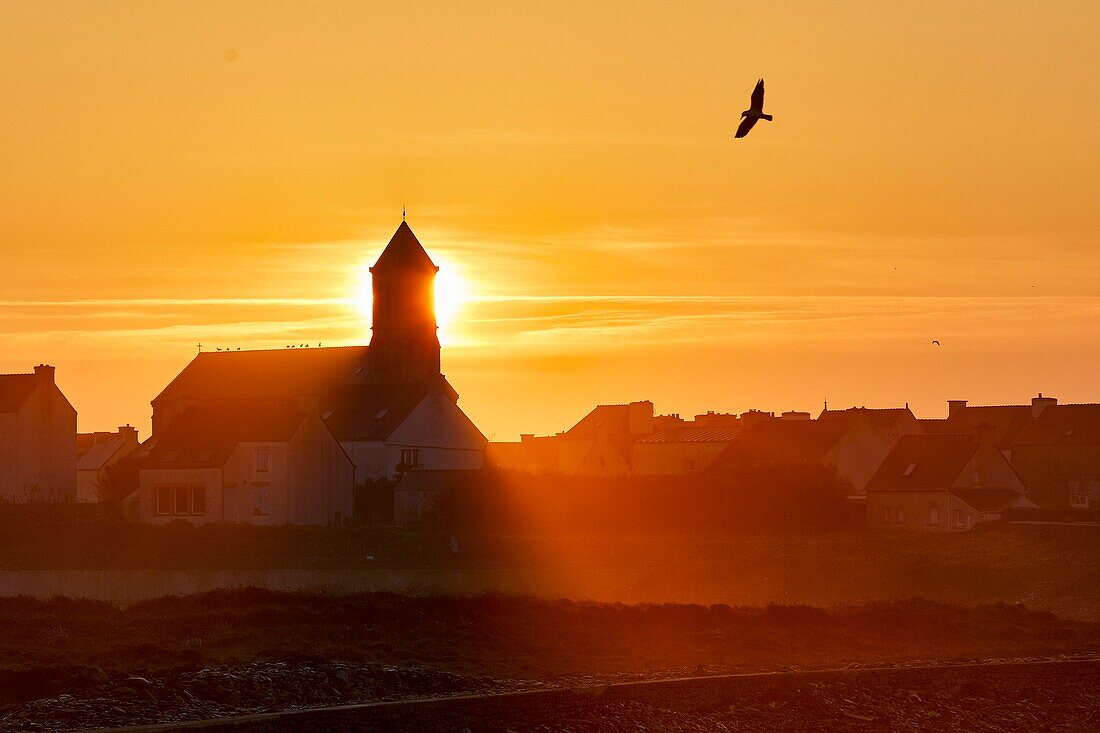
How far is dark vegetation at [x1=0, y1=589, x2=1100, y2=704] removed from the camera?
1259 inches

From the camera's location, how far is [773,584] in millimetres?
67125

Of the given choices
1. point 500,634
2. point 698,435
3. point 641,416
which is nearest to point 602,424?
point 641,416

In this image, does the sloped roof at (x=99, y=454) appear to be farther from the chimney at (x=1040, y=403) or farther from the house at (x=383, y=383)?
the chimney at (x=1040, y=403)

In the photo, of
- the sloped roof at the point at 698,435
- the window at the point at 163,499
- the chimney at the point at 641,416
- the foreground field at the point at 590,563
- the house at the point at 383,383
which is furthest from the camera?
the chimney at the point at 641,416

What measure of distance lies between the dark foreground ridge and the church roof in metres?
79.8

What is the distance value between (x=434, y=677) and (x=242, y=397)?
279 feet

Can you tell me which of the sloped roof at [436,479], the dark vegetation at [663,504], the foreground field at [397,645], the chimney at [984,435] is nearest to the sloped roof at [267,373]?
the sloped roof at [436,479]

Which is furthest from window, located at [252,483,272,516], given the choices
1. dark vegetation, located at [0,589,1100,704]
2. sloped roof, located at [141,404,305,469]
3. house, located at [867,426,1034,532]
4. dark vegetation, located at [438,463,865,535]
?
dark vegetation, located at [0,589,1100,704]

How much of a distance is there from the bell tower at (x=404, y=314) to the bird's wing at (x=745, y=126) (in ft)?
276

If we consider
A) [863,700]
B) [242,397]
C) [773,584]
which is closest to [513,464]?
[242,397]

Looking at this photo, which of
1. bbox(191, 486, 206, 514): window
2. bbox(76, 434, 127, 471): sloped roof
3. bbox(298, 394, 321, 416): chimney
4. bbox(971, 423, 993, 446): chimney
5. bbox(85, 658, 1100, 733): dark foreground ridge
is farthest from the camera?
bbox(76, 434, 127, 471): sloped roof

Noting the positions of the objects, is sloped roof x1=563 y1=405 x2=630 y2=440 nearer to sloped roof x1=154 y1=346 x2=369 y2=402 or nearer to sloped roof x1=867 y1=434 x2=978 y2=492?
sloped roof x1=154 y1=346 x2=369 y2=402

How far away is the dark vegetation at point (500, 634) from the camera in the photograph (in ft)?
105

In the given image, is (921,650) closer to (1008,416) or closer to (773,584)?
(773,584)
